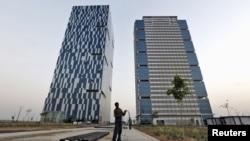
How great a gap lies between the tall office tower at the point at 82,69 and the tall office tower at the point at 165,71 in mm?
27464

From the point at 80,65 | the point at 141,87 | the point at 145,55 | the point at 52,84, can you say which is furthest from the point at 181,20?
the point at 52,84

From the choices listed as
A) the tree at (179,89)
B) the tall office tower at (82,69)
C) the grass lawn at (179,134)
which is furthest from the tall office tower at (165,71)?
the tree at (179,89)

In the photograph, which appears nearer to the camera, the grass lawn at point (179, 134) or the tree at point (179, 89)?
the grass lawn at point (179, 134)

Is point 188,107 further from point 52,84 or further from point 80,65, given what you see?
point 52,84

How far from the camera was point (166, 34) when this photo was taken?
127125 mm

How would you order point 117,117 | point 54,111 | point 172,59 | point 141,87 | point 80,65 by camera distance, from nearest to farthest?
point 117,117, point 54,111, point 80,65, point 141,87, point 172,59

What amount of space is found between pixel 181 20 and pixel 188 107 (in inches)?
2928

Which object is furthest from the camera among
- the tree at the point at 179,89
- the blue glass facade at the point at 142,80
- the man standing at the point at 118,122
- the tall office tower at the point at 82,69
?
the blue glass facade at the point at 142,80

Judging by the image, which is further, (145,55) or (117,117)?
(145,55)

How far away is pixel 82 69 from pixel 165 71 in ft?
182

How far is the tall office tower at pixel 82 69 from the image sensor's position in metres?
87.2

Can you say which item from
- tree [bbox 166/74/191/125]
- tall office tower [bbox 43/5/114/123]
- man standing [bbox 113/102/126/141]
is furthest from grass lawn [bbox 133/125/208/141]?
tall office tower [bbox 43/5/114/123]

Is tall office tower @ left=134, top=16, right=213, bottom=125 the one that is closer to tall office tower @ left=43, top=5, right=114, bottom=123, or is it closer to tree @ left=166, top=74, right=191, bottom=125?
tall office tower @ left=43, top=5, right=114, bottom=123

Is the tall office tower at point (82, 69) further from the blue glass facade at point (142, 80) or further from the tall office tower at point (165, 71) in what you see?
the tall office tower at point (165, 71)
